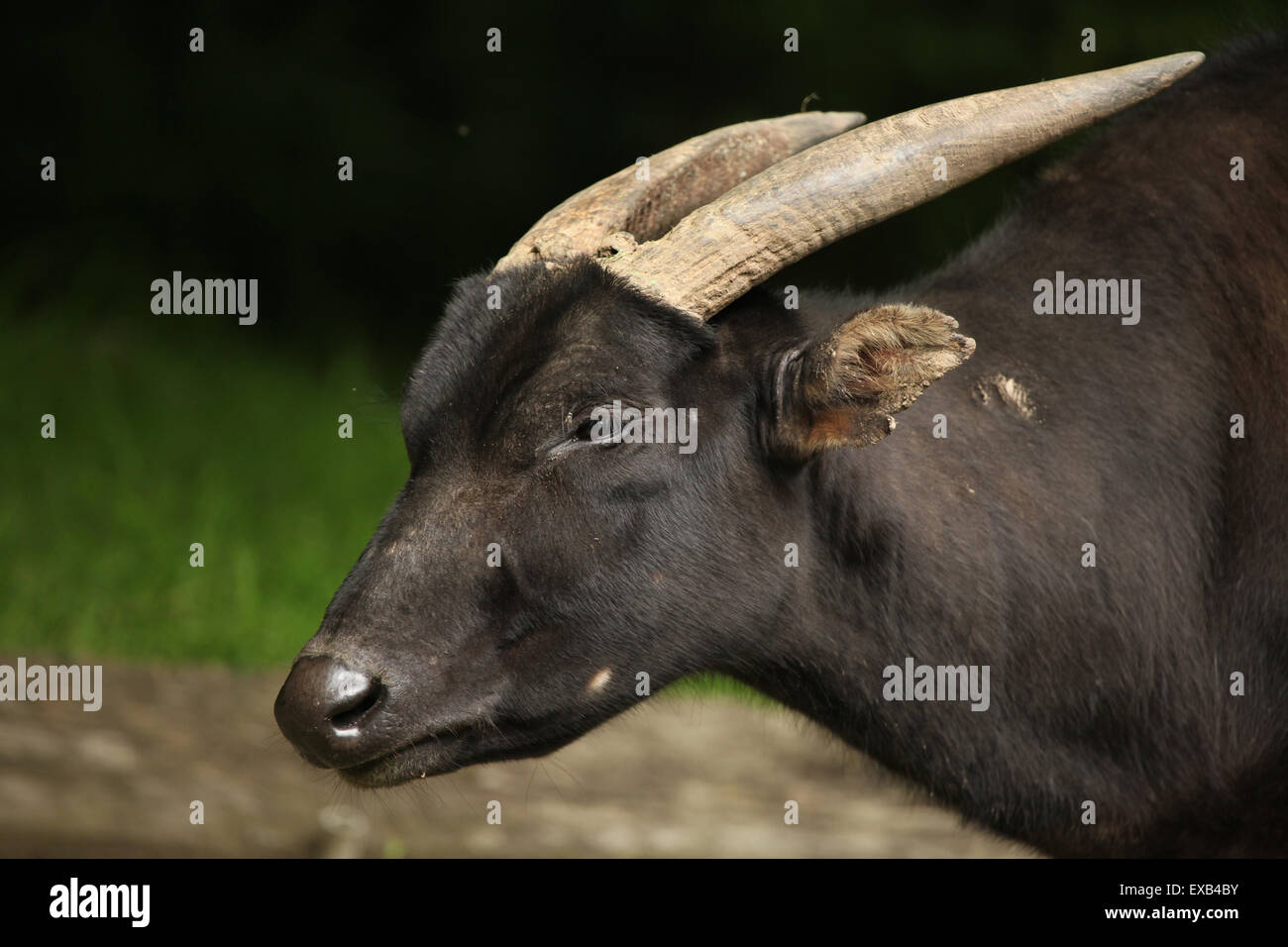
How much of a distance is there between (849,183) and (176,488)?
6.56m

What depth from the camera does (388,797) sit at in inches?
259

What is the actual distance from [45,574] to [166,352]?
353cm

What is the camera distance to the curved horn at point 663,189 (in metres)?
4.23

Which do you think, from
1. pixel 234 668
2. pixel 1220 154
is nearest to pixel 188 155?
pixel 234 668

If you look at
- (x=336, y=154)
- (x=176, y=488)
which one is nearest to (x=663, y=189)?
(x=176, y=488)

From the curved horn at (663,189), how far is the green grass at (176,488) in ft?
8.76

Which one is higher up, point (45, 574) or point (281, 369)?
point (281, 369)

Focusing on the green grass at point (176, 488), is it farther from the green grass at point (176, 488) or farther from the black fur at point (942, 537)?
the black fur at point (942, 537)

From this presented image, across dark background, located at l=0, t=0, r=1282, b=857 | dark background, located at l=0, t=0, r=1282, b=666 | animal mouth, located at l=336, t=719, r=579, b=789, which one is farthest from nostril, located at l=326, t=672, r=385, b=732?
dark background, located at l=0, t=0, r=1282, b=666

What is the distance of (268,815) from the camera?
20.4ft

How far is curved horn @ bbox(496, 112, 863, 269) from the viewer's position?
4234 mm

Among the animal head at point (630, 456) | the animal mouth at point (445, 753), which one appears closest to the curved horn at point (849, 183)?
the animal head at point (630, 456)

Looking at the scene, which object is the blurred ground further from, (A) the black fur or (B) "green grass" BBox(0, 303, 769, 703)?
(A) the black fur

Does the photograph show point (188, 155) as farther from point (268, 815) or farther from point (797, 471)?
point (797, 471)
